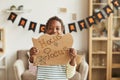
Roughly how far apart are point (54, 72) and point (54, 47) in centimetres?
19

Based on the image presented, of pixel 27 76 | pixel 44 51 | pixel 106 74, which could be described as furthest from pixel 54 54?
pixel 106 74

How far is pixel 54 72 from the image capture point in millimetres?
1751

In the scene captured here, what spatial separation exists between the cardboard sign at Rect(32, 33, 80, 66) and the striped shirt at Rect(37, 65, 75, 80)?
4cm

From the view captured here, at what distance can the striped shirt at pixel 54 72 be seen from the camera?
5.68 ft

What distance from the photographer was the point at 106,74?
3.95 m

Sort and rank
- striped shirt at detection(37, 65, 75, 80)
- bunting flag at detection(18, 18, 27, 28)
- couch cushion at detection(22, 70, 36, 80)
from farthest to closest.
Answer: bunting flag at detection(18, 18, 27, 28)
couch cushion at detection(22, 70, 36, 80)
striped shirt at detection(37, 65, 75, 80)

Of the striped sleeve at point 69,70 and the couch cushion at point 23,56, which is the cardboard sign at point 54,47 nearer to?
the striped sleeve at point 69,70

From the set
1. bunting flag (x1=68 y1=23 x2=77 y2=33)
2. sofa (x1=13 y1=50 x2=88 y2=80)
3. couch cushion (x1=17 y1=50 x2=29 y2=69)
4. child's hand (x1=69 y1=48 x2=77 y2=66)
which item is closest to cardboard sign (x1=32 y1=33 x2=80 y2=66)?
child's hand (x1=69 y1=48 x2=77 y2=66)

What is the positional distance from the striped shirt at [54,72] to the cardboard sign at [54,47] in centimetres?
4

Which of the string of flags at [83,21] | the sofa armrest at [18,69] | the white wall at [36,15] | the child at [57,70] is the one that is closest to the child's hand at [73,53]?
the child at [57,70]

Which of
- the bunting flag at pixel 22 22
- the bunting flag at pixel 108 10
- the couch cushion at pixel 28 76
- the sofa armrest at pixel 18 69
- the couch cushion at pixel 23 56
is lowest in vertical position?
the couch cushion at pixel 28 76

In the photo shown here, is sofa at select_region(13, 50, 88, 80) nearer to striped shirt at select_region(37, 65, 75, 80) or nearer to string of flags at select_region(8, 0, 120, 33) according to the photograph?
string of flags at select_region(8, 0, 120, 33)

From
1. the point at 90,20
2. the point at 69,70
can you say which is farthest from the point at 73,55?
the point at 90,20

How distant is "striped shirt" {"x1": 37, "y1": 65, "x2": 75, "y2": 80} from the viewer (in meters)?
1.73
